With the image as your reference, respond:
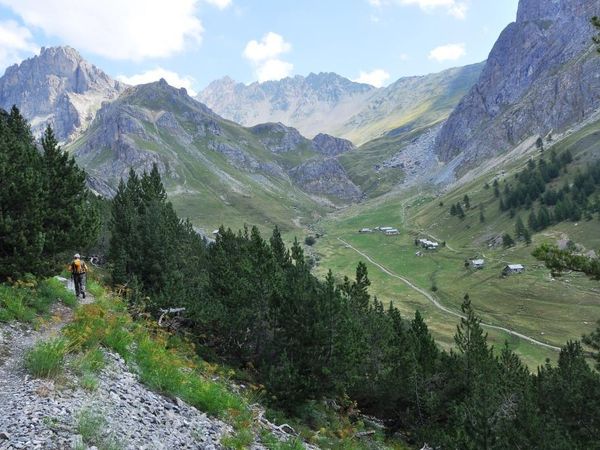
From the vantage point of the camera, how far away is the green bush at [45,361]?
12773 mm

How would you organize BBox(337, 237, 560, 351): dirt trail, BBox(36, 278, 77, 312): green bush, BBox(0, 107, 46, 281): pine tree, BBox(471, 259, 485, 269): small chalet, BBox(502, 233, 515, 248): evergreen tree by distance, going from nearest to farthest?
BBox(0, 107, 46, 281): pine tree → BBox(36, 278, 77, 312): green bush → BBox(337, 237, 560, 351): dirt trail → BBox(471, 259, 485, 269): small chalet → BBox(502, 233, 515, 248): evergreen tree

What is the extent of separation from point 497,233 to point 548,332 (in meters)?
84.6

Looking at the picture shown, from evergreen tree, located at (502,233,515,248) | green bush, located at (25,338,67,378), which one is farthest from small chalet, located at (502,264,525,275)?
green bush, located at (25,338,67,378)

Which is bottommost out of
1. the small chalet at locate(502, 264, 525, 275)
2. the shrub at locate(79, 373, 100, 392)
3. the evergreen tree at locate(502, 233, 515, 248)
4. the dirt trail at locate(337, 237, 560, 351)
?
the dirt trail at locate(337, 237, 560, 351)

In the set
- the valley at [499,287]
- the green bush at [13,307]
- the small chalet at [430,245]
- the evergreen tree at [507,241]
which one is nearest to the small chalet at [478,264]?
the valley at [499,287]

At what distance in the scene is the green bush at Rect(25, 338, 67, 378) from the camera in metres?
12.8

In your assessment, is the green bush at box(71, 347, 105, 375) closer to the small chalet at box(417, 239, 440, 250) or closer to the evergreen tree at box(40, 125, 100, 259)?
the evergreen tree at box(40, 125, 100, 259)

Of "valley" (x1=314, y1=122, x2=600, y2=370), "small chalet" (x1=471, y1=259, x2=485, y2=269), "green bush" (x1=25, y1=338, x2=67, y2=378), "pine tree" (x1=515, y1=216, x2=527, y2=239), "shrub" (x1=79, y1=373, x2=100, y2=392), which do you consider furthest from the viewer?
"pine tree" (x1=515, y1=216, x2=527, y2=239)

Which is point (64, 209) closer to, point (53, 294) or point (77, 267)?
point (77, 267)

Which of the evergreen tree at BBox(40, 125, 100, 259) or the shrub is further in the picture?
the evergreen tree at BBox(40, 125, 100, 259)

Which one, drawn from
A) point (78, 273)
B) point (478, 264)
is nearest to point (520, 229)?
point (478, 264)

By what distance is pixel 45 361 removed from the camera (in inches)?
505

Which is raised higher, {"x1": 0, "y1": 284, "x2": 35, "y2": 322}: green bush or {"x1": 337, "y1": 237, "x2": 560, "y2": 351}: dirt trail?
{"x1": 0, "y1": 284, "x2": 35, "y2": 322}: green bush

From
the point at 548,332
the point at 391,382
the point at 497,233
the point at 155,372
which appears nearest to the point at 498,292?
the point at 548,332
